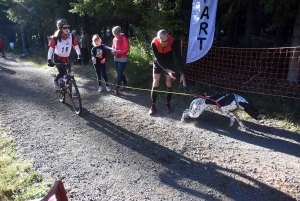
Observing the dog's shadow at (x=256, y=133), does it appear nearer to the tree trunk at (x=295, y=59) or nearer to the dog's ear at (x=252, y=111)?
the dog's ear at (x=252, y=111)

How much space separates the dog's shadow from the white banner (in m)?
1.95

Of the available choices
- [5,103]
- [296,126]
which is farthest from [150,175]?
[5,103]

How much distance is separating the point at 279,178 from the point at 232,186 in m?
0.72

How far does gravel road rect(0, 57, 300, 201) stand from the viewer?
11.8 feet

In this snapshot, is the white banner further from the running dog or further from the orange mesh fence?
the running dog

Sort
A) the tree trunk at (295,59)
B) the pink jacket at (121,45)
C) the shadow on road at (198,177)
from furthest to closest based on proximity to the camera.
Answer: the pink jacket at (121,45)
the tree trunk at (295,59)
the shadow on road at (198,177)

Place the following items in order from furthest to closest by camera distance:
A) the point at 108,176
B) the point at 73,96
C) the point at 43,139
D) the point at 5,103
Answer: the point at 5,103 < the point at 73,96 < the point at 43,139 < the point at 108,176

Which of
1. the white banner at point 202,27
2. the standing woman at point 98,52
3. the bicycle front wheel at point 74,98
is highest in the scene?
the white banner at point 202,27

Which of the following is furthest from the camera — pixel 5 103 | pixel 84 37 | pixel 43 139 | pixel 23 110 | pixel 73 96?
pixel 84 37

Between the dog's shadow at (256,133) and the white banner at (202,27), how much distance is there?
195 cm

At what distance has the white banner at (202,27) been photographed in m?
6.71

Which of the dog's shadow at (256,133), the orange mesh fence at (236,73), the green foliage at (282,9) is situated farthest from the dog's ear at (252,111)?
the green foliage at (282,9)

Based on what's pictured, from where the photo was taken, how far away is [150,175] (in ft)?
13.0

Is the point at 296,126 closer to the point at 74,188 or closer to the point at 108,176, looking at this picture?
the point at 108,176
